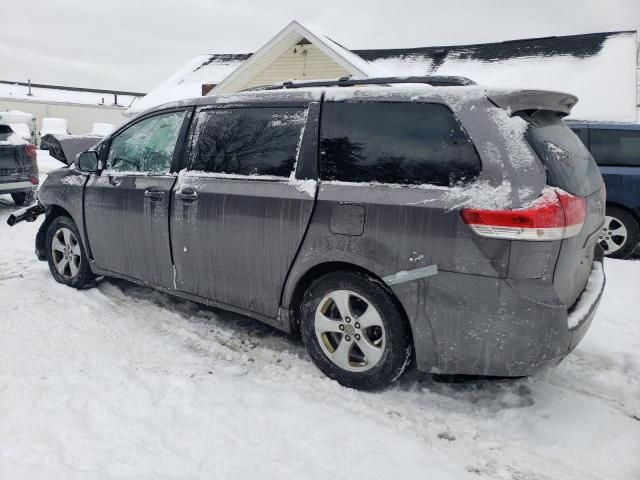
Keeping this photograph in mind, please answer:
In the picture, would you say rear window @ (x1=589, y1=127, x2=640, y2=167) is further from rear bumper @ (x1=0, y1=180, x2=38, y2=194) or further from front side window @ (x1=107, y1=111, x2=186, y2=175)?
rear bumper @ (x1=0, y1=180, x2=38, y2=194)

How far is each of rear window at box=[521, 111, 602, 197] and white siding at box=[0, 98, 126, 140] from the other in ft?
156

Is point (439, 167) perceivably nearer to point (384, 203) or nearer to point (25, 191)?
point (384, 203)

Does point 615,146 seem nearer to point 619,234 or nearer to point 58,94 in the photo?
point 619,234

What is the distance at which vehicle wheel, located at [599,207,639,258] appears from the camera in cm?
641

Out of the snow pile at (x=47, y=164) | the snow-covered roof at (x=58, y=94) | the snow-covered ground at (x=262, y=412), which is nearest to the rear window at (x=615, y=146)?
the snow-covered ground at (x=262, y=412)

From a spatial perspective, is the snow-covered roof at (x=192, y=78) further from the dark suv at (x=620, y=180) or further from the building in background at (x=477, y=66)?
the dark suv at (x=620, y=180)

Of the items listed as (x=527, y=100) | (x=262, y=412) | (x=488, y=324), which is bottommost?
(x=262, y=412)

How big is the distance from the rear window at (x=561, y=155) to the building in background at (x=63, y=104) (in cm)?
4456

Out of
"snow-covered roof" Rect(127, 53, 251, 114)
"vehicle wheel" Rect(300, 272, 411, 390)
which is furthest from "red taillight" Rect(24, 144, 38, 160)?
"snow-covered roof" Rect(127, 53, 251, 114)

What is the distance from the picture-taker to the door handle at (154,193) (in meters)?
3.68

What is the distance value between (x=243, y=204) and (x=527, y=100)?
1.83 meters

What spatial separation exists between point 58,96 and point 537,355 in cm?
5840

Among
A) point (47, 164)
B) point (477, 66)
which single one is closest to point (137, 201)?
point (477, 66)

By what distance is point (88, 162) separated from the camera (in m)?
4.28
